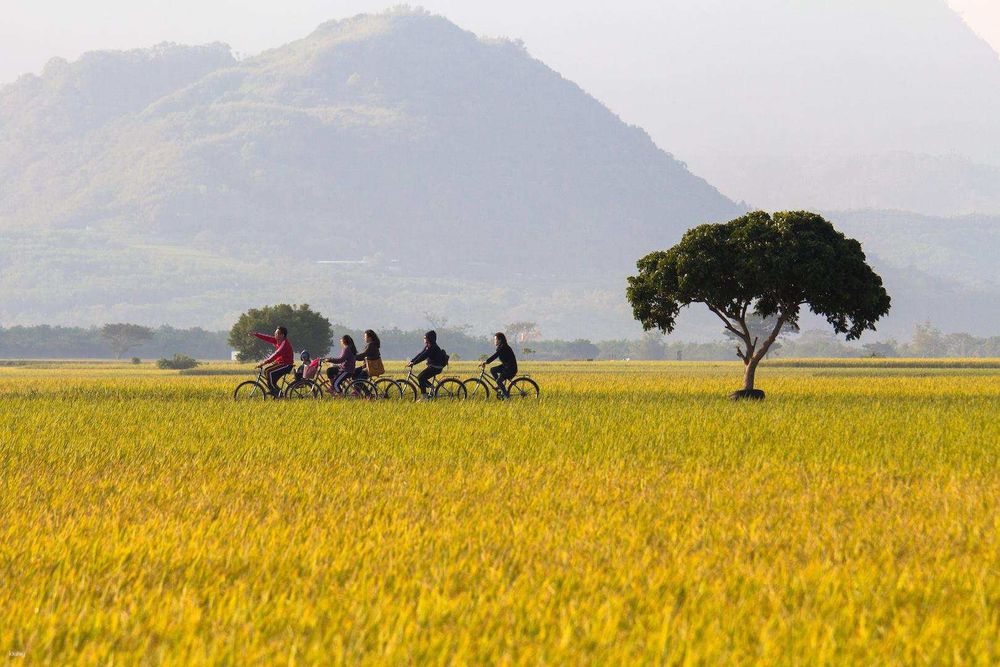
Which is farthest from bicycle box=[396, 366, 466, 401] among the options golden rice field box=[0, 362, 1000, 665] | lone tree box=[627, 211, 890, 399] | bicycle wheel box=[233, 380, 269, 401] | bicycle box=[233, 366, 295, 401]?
golden rice field box=[0, 362, 1000, 665]

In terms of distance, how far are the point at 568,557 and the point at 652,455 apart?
969 centimetres

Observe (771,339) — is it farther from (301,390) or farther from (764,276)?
(301,390)

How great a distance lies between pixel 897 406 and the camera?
34625 mm

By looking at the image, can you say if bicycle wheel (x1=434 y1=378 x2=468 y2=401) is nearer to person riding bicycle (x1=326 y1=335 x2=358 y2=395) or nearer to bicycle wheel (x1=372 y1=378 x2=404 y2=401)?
bicycle wheel (x1=372 y1=378 x2=404 y2=401)

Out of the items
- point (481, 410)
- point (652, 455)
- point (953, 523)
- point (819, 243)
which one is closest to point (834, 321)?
point (819, 243)

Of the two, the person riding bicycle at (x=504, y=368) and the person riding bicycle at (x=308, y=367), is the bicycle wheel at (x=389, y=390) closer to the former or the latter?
the person riding bicycle at (x=308, y=367)

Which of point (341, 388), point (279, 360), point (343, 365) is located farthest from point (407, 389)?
point (279, 360)

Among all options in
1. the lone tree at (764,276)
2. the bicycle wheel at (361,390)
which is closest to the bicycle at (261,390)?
the bicycle wheel at (361,390)

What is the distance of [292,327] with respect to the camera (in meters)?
89.4

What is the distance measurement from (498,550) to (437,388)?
24851mm

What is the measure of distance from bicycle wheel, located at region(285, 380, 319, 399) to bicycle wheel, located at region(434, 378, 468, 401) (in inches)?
143

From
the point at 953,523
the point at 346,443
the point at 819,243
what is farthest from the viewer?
the point at 819,243

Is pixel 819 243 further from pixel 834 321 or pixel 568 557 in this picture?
pixel 568 557

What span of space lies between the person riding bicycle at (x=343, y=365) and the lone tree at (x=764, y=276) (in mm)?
11347
